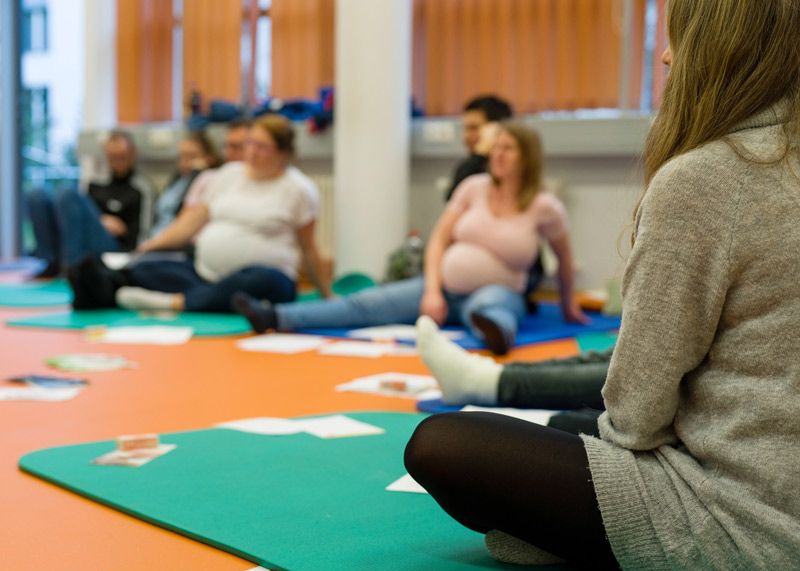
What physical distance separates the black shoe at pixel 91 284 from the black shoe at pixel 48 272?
77.2 inches

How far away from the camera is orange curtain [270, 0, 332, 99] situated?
6730 millimetres

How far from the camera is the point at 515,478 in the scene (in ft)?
4.06

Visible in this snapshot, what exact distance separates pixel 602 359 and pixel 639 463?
1.09 meters

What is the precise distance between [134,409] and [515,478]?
4.95 feet

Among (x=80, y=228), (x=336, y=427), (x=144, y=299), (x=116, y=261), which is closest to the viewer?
(x=336, y=427)

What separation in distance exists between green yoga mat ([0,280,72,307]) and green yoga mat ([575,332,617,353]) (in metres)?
2.58

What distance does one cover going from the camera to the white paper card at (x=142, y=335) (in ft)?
12.2

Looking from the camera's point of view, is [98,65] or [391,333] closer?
[391,333]

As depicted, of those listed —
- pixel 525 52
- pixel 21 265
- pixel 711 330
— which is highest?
pixel 525 52


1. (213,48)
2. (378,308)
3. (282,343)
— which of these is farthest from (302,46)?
(282,343)

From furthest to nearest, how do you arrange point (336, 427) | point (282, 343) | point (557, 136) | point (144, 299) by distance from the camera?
point (557, 136) → point (144, 299) → point (282, 343) → point (336, 427)

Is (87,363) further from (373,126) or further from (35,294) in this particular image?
(373,126)

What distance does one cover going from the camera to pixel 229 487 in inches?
71.0

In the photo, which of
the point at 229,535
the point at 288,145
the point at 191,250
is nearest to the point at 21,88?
the point at 191,250
